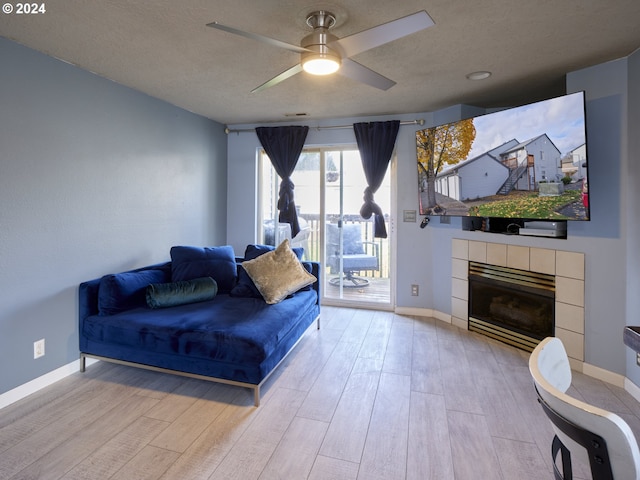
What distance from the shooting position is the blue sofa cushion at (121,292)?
2.70 m

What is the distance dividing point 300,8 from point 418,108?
231 centimetres

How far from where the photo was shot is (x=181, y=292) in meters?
3.00

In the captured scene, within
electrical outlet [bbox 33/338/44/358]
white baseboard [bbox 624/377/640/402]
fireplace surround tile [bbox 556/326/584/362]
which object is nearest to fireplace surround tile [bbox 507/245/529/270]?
fireplace surround tile [bbox 556/326/584/362]

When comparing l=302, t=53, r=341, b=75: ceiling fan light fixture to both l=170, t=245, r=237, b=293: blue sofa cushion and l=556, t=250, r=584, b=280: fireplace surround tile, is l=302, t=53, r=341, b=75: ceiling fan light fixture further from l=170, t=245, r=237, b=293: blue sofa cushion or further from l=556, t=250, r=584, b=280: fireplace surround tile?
l=556, t=250, r=584, b=280: fireplace surround tile

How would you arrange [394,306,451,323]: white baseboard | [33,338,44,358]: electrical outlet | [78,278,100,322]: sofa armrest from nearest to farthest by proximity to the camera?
[33,338,44,358]: electrical outlet → [78,278,100,322]: sofa armrest → [394,306,451,323]: white baseboard

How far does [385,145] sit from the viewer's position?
4098 millimetres

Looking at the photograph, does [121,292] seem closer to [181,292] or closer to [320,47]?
[181,292]

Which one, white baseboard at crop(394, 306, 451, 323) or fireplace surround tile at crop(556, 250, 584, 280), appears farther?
white baseboard at crop(394, 306, 451, 323)

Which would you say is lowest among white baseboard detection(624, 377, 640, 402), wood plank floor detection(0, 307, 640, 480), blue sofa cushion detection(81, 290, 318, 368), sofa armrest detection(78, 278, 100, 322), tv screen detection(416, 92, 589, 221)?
wood plank floor detection(0, 307, 640, 480)

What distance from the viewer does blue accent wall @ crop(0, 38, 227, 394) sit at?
230cm

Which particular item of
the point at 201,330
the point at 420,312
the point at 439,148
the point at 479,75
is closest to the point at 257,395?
the point at 201,330

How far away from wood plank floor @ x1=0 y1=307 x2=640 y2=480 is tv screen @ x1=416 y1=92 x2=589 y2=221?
136 cm

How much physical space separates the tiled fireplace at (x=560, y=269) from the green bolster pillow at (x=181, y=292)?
267 centimetres

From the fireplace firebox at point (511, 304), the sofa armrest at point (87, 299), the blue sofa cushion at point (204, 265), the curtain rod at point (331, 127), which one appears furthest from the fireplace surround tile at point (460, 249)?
the sofa armrest at point (87, 299)
